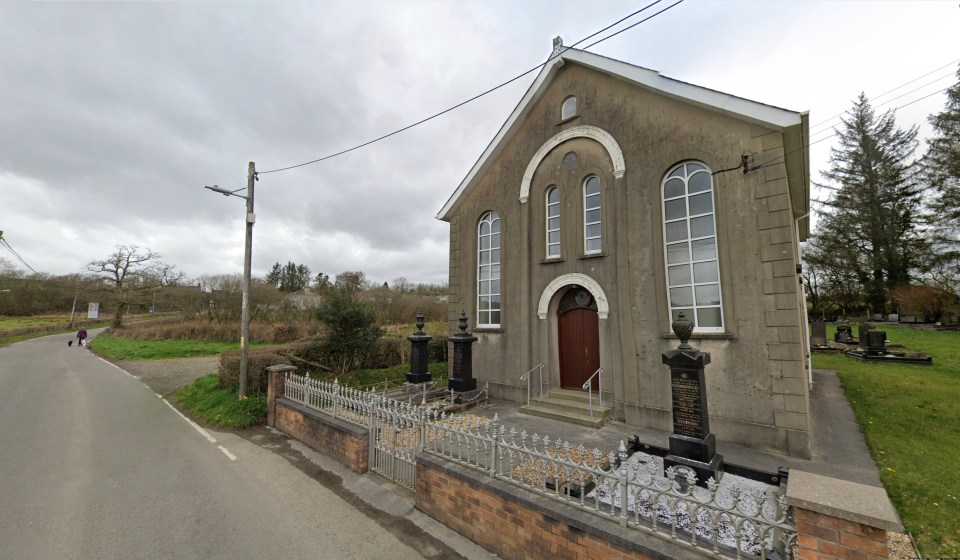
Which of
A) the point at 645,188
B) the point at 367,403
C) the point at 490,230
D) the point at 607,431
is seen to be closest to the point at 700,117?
the point at 645,188

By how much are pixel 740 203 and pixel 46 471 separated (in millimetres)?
13553

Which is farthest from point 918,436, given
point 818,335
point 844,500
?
point 818,335

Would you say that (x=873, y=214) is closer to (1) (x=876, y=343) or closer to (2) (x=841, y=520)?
(1) (x=876, y=343)

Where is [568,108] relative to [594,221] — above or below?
above

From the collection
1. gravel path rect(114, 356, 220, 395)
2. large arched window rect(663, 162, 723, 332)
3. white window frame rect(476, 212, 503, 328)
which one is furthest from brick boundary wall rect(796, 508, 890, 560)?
gravel path rect(114, 356, 220, 395)

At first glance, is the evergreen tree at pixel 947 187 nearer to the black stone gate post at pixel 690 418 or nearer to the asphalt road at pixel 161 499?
the black stone gate post at pixel 690 418

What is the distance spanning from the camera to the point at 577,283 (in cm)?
938

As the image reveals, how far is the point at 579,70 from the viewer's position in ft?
33.0

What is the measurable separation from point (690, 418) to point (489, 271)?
276 inches

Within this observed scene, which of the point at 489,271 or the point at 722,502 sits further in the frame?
the point at 489,271

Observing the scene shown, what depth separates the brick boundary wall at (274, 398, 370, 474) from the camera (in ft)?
21.0

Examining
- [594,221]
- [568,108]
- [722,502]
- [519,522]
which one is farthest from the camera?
[568,108]

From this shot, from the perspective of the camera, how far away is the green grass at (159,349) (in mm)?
22219

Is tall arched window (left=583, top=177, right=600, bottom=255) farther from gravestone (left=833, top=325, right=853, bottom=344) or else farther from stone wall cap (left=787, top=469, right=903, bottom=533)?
gravestone (left=833, top=325, right=853, bottom=344)
